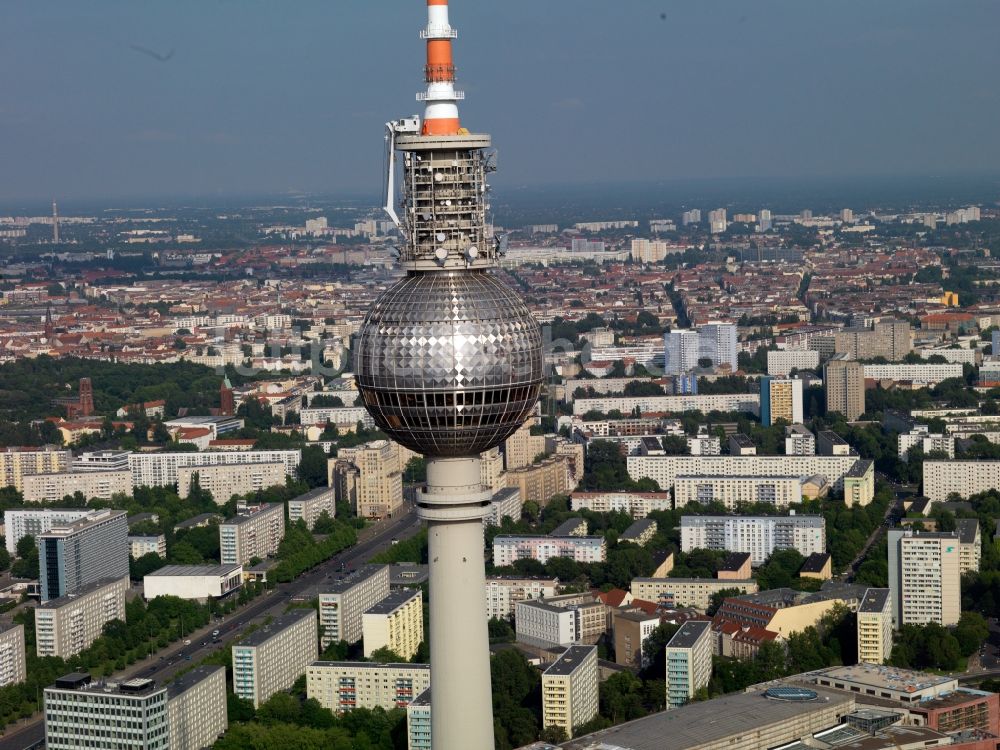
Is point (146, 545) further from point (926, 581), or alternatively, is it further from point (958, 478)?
point (958, 478)

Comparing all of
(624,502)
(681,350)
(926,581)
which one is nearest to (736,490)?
(624,502)

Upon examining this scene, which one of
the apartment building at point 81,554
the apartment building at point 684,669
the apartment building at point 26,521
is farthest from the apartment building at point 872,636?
the apartment building at point 26,521

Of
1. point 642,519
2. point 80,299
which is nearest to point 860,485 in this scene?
point 642,519

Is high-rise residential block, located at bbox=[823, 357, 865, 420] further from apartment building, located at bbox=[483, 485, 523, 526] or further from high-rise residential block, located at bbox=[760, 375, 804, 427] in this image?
apartment building, located at bbox=[483, 485, 523, 526]

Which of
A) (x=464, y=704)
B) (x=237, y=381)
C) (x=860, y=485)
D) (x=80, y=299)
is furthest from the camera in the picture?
(x=80, y=299)

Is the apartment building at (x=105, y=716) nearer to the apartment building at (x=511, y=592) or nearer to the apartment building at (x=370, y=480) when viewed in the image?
the apartment building at (x=511, y=592)

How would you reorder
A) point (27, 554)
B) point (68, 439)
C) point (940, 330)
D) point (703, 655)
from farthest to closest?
1. point (940, 330)
2. point (68, 439)
3. point (27, 554)
4. point (703, 655)

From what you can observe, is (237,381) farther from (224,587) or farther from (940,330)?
(224,587)
